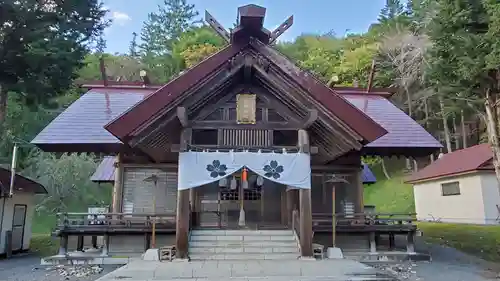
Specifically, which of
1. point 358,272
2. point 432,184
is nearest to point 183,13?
point 432,184

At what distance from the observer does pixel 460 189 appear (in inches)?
755

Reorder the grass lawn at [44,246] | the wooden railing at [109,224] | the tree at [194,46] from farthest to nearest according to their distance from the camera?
the tree at [194,46] → the grass lawn at [44,246] → the wooden railing at [109,224]

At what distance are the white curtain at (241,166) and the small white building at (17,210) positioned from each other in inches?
286

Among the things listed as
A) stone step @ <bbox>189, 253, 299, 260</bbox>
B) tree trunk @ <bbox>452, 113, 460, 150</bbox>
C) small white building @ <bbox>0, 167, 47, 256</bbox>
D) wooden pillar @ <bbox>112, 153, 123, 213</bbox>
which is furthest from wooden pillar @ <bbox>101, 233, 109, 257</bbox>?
tree trunk @ <bbox>452, 113, 460, 150</bbox>

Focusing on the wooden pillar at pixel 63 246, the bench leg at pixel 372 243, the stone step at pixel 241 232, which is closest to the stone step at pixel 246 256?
the stone step at pixel 241 232

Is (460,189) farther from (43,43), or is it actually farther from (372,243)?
A: (43,43)

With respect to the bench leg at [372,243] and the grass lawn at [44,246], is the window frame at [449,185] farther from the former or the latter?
the grass lawn at [44,246]

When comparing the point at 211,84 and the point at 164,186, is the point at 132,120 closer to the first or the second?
the point at 211,84

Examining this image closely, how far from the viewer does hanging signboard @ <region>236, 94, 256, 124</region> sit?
30.0 feet

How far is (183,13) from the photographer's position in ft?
143

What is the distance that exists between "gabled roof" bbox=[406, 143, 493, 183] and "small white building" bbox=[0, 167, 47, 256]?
19.0 m

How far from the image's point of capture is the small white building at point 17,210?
12.3m

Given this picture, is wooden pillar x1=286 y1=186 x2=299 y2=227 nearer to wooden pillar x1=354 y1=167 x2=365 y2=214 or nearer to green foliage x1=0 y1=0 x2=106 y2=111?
wooden pillar x1=354 y1=167 x2=365 y2=214

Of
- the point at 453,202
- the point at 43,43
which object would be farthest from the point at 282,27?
the point at 453,202
